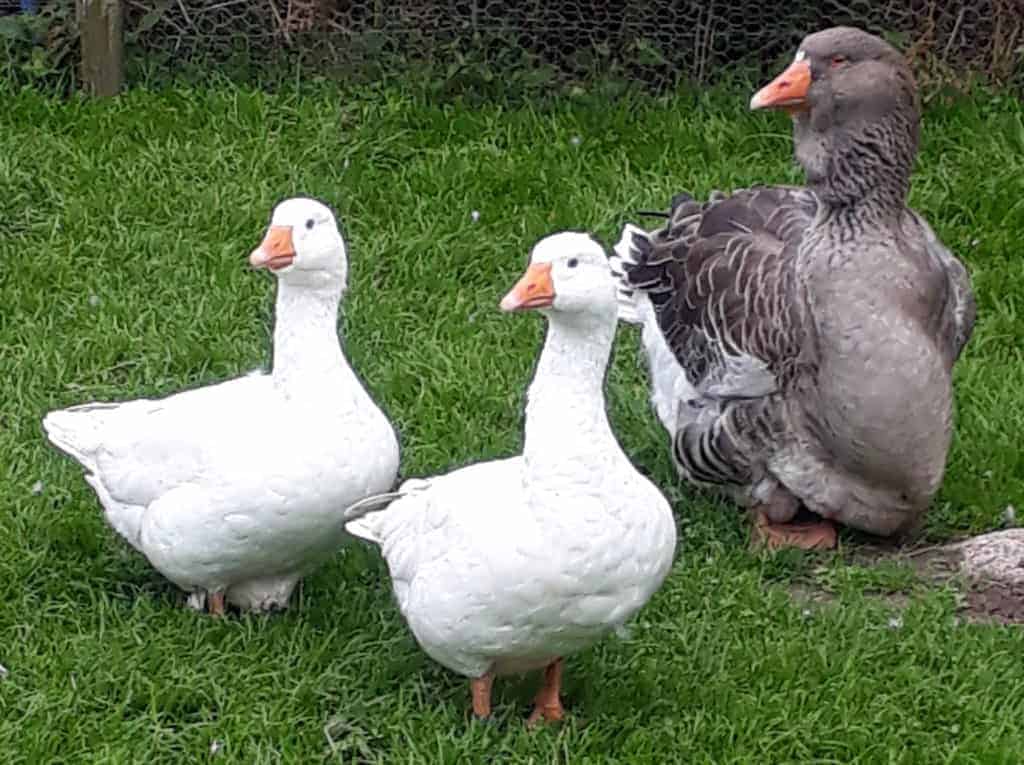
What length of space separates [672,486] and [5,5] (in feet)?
13.8

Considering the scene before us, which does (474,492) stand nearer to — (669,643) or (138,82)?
(669,643)

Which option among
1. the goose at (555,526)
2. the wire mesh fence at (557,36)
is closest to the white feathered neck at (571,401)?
the goose at (555,526)

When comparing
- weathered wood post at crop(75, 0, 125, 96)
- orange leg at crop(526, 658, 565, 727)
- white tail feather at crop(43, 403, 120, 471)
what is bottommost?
orange leg at crop(526, 658, 565, 727)

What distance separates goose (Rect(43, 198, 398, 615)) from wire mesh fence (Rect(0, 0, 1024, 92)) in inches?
143

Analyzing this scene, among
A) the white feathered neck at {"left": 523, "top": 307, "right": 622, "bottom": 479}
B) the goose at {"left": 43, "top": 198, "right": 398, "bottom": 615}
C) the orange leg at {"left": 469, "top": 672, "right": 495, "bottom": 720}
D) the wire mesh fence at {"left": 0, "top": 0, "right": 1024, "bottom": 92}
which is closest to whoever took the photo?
the white feathered neck at {"left": 523, "top": 307, "right": 622, "bottom": 479}

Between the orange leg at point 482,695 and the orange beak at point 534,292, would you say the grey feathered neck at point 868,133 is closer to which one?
the orange beak at point 534,292

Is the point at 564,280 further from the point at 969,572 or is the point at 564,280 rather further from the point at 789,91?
the point at 969,572

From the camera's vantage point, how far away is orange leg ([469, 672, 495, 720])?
4.37 meters

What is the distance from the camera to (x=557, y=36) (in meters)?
8.23

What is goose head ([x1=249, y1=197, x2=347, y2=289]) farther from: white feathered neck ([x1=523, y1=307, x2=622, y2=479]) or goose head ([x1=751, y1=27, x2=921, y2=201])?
goose head ([x1=751, y1=27, x2=921, y2=201])

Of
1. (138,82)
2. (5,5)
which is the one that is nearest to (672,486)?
(138,82)

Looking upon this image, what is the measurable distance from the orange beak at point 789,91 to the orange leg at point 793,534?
1.13 meters

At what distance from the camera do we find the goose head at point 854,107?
5152 mm

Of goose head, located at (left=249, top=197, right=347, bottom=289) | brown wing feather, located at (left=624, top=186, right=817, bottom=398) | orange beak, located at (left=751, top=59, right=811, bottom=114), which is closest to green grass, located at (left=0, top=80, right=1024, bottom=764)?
brown wing feather, located at (left=624, top=186, right=817, bottom=398)
